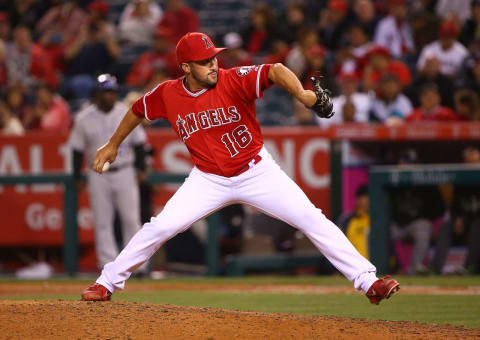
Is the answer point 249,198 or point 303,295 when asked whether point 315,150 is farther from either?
point 249,198

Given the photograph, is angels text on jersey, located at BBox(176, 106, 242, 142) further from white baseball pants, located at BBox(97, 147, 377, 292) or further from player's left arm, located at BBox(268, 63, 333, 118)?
player's left arm, located at BBox(268, 63, 333, 118)

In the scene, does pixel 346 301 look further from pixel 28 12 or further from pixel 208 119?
pixel 28 12

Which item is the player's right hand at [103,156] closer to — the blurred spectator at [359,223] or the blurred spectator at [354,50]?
the blurred spectator at [359,223]

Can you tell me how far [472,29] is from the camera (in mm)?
12570

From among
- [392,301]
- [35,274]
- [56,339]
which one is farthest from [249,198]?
[35,274]

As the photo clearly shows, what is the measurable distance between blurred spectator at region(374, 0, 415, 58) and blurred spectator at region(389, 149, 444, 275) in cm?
353

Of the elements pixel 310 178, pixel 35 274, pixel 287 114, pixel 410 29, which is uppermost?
pixel 410 29

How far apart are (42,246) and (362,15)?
576cm

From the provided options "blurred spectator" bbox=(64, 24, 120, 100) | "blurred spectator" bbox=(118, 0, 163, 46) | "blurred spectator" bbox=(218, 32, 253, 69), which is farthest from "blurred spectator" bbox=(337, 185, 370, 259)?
"blurred spectator" bbox=(118, 0, 163, 46)

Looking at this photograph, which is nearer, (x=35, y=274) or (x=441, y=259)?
(x=441, y=259)

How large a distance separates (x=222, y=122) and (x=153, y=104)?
0.61 m

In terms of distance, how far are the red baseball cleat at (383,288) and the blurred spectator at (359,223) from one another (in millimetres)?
4558

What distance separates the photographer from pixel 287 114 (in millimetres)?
13211

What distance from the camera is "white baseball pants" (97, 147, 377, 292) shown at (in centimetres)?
563
